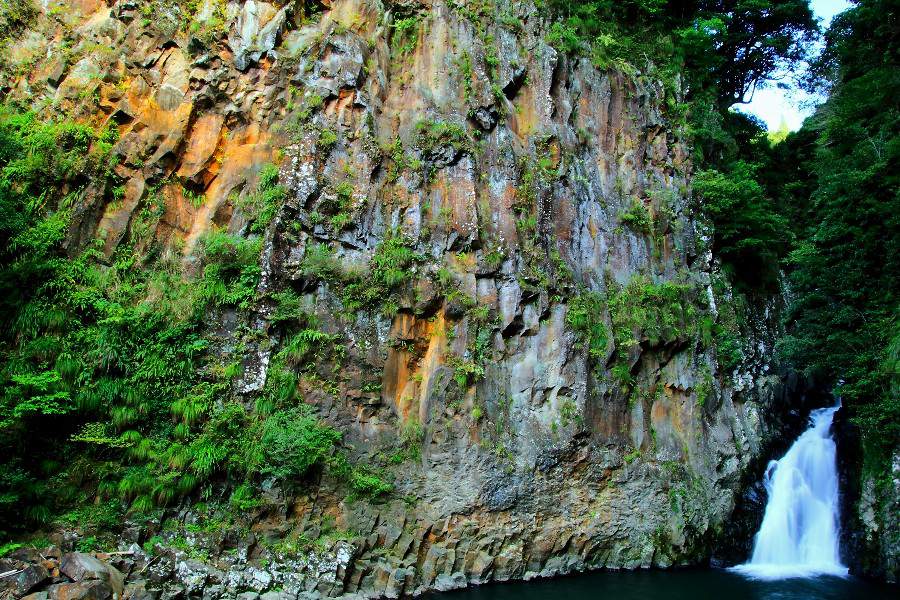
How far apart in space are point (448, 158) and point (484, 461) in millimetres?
8015

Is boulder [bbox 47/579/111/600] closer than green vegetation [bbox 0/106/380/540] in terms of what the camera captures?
Yes

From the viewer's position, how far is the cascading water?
574 inches

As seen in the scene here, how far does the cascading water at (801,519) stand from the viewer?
574 inches

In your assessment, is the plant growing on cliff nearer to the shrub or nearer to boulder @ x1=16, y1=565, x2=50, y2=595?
the shrub

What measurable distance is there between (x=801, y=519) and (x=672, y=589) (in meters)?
5.20

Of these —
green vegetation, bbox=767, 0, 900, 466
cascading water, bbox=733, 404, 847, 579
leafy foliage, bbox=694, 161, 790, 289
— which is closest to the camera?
green vegetation, bbox=767, 0, 900, 466

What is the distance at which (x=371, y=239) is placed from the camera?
14.4 metres

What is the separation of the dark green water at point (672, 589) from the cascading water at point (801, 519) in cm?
84

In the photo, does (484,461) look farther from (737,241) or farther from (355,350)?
(737,241)

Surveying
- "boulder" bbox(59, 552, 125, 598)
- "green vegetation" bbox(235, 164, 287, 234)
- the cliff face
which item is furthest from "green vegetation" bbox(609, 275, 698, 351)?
"boulder" bbox(59, 552, 125, 598)

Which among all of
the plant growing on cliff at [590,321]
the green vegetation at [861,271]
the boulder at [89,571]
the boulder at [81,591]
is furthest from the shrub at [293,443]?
the green vegetation at [861,271]

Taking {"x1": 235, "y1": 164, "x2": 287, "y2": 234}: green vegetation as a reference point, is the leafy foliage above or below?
above

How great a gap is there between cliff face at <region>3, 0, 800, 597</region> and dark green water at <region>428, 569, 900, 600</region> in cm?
50

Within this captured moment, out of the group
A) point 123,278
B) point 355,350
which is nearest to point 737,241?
point 355,350
